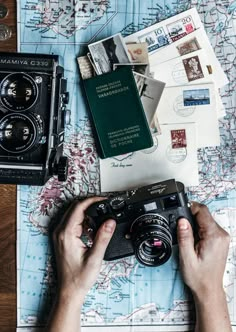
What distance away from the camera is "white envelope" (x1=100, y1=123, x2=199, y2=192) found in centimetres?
110

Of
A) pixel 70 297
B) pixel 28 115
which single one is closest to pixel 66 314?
pixel 70 297

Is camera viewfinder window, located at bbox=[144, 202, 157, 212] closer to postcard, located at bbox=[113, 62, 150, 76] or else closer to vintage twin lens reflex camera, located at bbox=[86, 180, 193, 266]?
vintage twin lens reflex camera, located at bbox=[86, 180, 193, 266]

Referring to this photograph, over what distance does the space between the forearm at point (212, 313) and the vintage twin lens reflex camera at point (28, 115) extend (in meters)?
0.36

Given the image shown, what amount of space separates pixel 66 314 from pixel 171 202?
28 cm

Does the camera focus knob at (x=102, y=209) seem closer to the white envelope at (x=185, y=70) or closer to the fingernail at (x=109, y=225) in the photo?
the fingernail at (x=109, y=225)

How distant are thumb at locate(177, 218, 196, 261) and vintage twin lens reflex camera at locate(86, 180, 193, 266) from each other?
0.04 ft

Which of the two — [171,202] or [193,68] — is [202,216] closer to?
[171,202]

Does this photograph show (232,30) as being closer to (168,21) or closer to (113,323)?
(168,21)

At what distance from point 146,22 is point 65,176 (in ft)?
1.06

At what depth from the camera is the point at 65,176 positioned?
41.0 inches

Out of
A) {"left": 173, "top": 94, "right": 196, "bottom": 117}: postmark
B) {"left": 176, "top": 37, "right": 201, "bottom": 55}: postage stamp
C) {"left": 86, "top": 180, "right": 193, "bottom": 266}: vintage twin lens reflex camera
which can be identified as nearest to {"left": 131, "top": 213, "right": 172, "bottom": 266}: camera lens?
{"left": 86, "top": 180, "right": 193, "bottom": 266}: vintage twin lens reflex camera

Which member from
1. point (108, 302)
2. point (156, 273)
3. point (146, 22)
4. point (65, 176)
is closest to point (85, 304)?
point (108, 302)

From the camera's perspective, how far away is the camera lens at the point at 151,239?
0.99 meters

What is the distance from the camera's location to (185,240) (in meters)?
1.02
